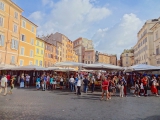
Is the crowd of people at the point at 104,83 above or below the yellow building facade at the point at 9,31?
below

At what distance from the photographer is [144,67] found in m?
15.9

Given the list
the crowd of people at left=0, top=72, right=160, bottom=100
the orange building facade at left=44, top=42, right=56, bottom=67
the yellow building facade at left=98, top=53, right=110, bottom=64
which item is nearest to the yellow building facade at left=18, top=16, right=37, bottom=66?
the orange building facade at left=44, top=42, right=56, bottom=67

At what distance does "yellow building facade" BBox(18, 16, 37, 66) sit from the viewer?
3522cm

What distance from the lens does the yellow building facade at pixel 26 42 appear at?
3522cm

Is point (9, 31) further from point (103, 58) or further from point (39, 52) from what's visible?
point (103, 58)

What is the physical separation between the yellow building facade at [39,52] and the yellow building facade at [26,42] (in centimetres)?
180

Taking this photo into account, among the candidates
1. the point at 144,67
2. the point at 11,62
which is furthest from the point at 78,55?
the point at 144,67

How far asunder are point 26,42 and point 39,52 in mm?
6946

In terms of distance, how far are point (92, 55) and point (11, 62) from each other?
173 feet

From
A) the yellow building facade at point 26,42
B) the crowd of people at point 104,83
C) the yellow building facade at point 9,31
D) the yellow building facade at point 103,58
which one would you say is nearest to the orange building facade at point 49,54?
the yellow building facade at point 26,42

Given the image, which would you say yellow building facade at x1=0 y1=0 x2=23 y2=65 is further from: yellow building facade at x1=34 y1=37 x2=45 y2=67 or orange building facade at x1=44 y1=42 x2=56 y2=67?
orange building facade at x1=44 y1=42 x2=56 y2=67

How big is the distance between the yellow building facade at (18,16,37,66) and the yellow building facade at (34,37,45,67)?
1799mm

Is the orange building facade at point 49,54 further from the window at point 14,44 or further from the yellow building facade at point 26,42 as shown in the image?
the window at point 14,44

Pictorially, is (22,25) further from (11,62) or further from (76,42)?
(76,42)
